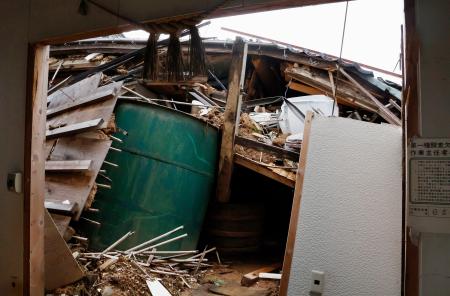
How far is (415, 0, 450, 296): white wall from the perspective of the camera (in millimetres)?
1747

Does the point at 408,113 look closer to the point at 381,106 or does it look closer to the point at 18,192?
the point at 18,192

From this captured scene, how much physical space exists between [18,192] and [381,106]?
5689mm

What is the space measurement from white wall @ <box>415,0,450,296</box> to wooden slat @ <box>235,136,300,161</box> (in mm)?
4072

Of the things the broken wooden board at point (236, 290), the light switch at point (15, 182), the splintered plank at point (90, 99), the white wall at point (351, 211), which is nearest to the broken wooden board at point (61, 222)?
the light switch at point (15, 182)

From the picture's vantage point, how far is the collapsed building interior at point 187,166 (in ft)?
10.9

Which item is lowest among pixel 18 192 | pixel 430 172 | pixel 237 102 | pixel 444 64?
pixel 18 192

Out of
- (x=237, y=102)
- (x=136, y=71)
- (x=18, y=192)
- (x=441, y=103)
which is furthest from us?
(x=136, y=71)

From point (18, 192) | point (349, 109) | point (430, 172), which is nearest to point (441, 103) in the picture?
point (430, 172)

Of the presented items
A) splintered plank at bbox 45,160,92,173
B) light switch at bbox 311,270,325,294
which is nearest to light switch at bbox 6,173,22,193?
splintered plank at bbox 45,160,92,173

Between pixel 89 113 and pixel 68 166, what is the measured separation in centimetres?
93

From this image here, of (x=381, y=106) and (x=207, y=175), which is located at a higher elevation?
(x=381, y=106)

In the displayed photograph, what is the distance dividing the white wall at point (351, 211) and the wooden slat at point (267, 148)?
2084 millimetres

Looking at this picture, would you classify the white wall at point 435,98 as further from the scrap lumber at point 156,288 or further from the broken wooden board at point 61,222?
the broken wooden board at point 61,222

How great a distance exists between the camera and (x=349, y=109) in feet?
23.4
